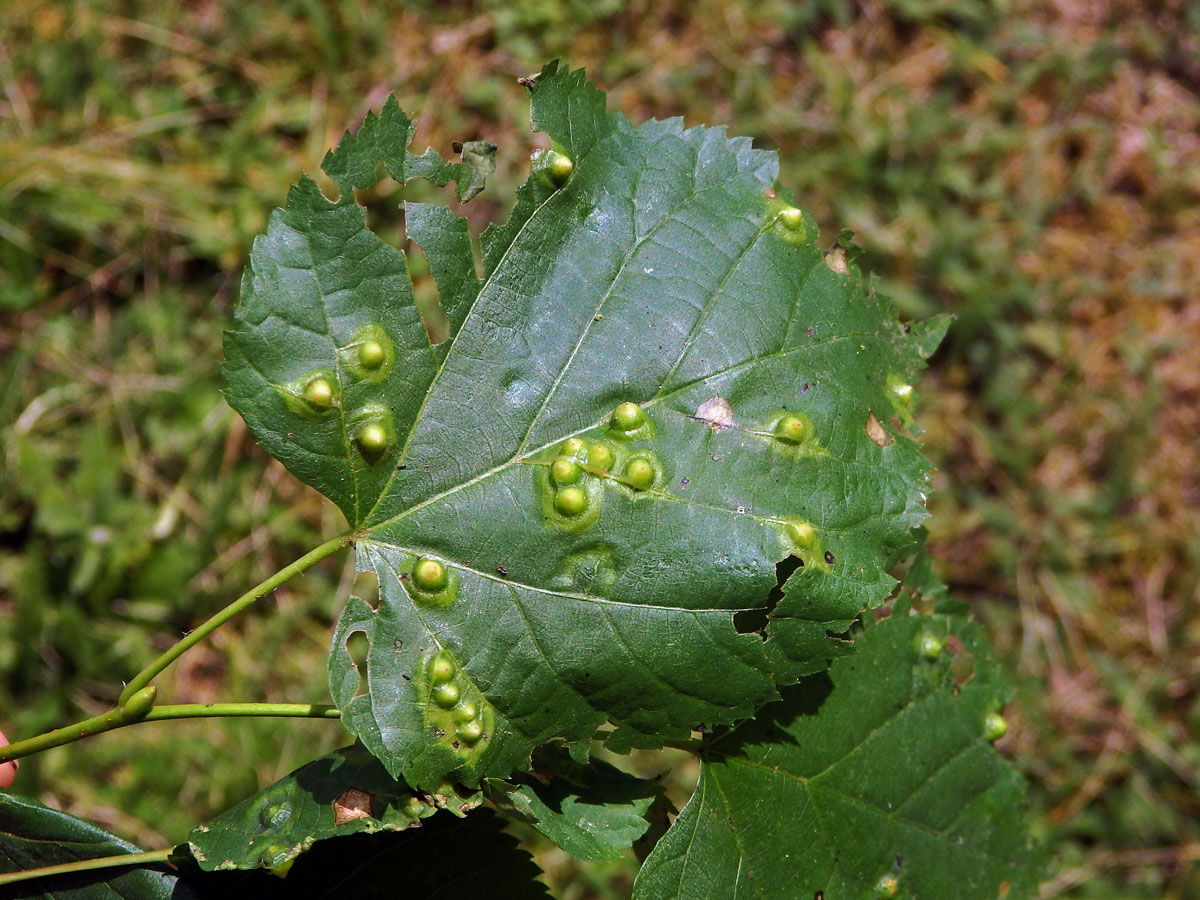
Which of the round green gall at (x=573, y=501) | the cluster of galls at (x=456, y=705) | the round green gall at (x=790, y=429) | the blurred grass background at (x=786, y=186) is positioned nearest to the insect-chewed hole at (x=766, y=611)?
the round green gall at (x=790, y=429)

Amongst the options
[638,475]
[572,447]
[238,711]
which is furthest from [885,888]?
[238,711]

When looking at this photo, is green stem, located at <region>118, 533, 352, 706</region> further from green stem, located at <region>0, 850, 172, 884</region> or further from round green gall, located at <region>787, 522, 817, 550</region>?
round green gall, located at <region>787, 522, 817, 550</region>

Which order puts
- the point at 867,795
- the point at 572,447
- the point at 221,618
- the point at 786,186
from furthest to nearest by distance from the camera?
the point at 786,186 → the point at 867,795 → the point at 572,447 → the point at 221,618

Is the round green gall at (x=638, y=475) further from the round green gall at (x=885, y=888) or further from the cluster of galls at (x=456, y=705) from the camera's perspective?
the round green gall at (x=885, y=888)

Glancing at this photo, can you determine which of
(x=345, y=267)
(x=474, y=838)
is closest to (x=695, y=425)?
(x=345, y=267)

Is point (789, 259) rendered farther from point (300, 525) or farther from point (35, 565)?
point (35, 565)

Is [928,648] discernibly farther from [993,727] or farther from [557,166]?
[557,166]
